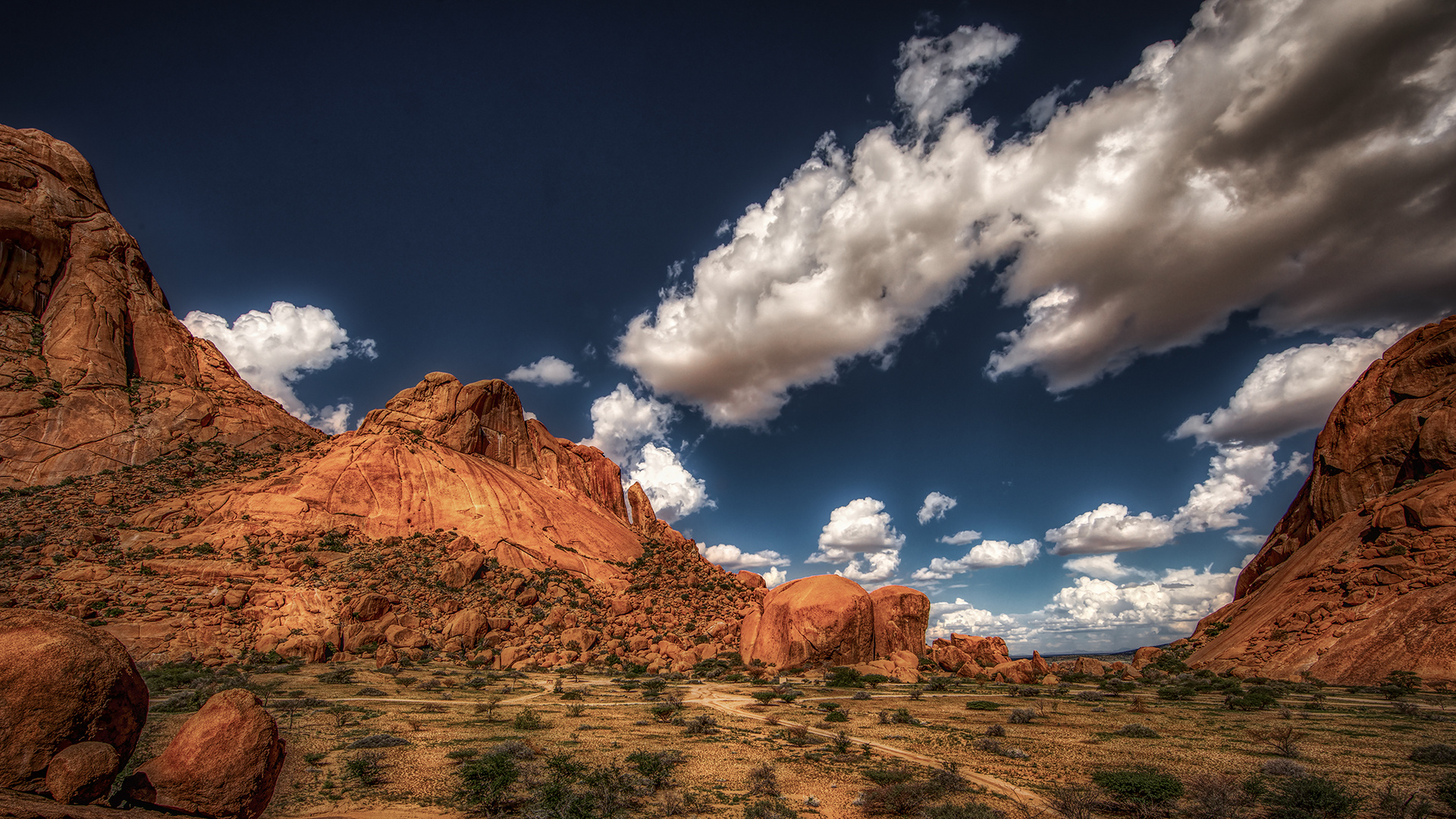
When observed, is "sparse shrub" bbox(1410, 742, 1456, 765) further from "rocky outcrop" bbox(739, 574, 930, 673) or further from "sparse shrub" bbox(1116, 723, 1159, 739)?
"rocky outcrop" bbox(739, 574, 930, 673)

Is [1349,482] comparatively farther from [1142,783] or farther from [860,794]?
[860,794]

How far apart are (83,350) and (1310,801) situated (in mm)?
87183

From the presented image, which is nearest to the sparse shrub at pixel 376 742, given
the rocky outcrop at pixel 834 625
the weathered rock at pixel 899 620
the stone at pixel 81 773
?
the stone at pixel 81 773

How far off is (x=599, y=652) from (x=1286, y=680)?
45205 millimetres

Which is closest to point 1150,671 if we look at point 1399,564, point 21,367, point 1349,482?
point 1399,564

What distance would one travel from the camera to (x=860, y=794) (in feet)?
38.5

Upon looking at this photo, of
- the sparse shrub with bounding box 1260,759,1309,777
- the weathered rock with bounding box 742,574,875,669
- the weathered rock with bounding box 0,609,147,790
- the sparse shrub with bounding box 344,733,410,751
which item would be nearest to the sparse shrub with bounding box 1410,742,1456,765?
the sparse shrub with bounding box 1260,759,1309,777

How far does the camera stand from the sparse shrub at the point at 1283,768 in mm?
11477

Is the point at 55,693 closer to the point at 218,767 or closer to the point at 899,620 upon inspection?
the point at 218,767

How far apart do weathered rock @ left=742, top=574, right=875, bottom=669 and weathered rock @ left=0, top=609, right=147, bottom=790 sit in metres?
36.1

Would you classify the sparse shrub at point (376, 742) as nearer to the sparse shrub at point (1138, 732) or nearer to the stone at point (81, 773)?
the stone at point (81, 773)

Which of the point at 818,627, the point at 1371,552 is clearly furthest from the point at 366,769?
the point at 1371,552

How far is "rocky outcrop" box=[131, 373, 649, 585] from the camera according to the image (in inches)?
1911

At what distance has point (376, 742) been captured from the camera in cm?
1524
